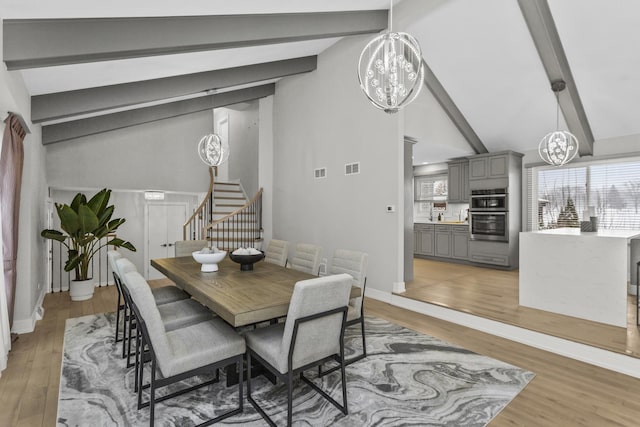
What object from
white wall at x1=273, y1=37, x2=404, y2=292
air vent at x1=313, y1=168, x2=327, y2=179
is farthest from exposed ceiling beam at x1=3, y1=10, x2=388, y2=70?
air vent at x1=313, y1=168, x2=327, y2=179

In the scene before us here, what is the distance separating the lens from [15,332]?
3.67 m

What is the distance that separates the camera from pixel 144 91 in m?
4.51

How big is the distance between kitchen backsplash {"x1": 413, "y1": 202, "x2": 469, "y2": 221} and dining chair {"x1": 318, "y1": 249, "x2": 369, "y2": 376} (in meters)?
5.66

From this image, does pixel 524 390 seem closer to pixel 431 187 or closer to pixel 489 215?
pixel 489 215

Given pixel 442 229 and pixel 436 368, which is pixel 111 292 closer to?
pixel 436 368

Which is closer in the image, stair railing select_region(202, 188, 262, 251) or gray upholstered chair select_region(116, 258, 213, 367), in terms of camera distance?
gray upholstered chair select_region(116, 258, 213, 367)

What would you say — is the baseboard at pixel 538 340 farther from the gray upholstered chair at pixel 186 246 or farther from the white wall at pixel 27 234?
the white wall at pixel 27 234

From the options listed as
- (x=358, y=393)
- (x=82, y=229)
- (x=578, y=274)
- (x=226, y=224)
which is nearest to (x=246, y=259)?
(x=358, y=393)

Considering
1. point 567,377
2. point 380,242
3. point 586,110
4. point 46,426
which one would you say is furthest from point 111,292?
point 586,110

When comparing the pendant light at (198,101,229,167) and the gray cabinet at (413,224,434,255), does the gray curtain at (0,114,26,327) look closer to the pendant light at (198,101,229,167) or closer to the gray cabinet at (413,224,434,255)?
the pendant light at (198,101,229,167)

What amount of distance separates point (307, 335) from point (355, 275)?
1.20 meters

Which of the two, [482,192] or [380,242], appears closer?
[380,242]

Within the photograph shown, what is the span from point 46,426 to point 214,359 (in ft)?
3.75

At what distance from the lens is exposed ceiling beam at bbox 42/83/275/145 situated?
536cm
